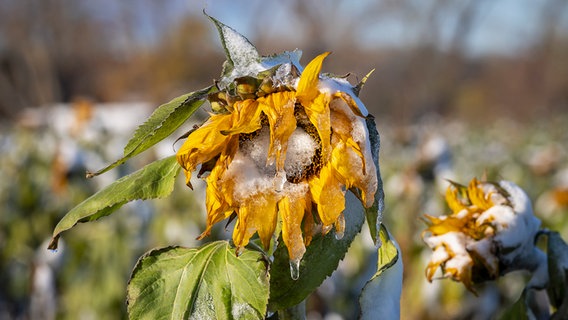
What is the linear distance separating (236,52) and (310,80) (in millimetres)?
78

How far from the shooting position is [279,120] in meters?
0.39

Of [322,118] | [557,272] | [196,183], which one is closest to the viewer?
[322,118]

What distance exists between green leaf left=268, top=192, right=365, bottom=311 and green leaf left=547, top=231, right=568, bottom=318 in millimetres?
300

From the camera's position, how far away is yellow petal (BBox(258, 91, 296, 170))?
1.28 ft

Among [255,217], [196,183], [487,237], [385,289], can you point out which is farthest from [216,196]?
[196,183]

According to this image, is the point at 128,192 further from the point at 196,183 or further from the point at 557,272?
the point at 196,183

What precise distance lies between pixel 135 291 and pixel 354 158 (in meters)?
0.18

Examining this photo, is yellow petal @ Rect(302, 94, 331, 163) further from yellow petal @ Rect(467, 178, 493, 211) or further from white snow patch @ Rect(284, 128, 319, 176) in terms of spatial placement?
yellow petal @ Rect(467, 178, 493, 211)

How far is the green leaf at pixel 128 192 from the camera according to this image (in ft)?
1.50

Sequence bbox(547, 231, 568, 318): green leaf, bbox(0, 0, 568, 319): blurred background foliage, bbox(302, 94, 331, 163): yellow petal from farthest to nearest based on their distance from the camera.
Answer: bbox(0, 0, 568, 319): blurred background foliage → bbox(547, 231, 568, 318): green leaf → bbox(302, 94, 331, 163): yellow petal

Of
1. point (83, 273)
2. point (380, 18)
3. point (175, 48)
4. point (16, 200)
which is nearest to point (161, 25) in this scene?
point (175, 48)

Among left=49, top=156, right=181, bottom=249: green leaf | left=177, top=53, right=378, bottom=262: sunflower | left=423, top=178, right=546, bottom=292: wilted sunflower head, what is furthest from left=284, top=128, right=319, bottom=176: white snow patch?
left=423, top=178, right=546, bottom=292: wilted sunflower head

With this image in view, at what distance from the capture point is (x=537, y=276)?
67cm

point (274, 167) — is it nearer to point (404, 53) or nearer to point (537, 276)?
point (537, 276)
